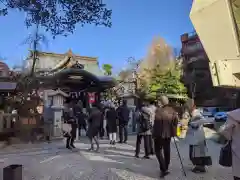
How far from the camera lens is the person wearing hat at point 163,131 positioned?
5.64 metres

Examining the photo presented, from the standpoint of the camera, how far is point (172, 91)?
26328 millimetres

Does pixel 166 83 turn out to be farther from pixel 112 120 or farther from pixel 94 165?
pixel 94 165

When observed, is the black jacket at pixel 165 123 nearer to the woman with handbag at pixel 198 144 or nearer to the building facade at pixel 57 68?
the woman with handbag at pixel 198 144

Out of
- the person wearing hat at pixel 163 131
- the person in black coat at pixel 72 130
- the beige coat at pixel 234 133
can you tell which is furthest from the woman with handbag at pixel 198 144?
the person in black coat at pixel 72 130

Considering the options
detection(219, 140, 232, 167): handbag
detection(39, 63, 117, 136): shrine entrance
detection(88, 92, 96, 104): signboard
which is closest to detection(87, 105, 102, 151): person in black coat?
detection(219, 140, 232, 167): handbag

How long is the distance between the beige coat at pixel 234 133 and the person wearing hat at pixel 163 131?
215 cm

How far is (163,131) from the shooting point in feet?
18.4

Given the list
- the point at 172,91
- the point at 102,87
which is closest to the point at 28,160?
the point at 102,87

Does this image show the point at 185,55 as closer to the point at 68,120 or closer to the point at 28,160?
the point at 68,120

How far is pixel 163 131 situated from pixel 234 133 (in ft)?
7.27

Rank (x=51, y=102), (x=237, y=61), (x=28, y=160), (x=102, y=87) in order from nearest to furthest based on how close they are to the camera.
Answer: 1. (x=237, y=61)
2. (x=28, y=160)
3. (x=51, y=102)
4. (x=102, y=87)

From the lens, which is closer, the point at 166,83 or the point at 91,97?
the point at 91,97

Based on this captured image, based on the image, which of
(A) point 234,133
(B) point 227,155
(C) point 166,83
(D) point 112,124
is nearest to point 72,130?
(D) point 112,124

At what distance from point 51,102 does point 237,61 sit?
10.8 meters
